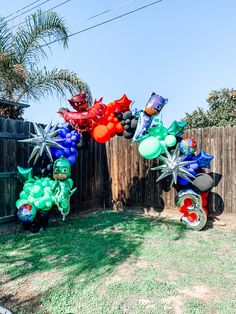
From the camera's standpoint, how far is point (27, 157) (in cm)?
514

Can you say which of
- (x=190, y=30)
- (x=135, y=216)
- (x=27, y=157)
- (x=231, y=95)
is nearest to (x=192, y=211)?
(x=135, y=216)

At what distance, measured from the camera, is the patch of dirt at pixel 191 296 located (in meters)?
2.47

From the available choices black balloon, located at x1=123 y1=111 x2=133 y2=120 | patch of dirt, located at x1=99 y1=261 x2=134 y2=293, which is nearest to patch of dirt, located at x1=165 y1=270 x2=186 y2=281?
patch of dirt, located at x1=99 y1=261 x2=134 y2=293

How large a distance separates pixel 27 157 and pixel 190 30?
17.1 ft

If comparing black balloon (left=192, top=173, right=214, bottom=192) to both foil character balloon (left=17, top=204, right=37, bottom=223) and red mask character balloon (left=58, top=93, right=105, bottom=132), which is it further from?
foil character balloon (left=17, top=204, right=37, bottom=223)

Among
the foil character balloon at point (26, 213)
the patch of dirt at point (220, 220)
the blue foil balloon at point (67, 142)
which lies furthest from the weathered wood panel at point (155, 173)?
the foil character balloon at point (26, 213)

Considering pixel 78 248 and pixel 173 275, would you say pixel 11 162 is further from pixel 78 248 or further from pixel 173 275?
pixel 173 275

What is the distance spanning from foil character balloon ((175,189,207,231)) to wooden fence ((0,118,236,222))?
609 mm

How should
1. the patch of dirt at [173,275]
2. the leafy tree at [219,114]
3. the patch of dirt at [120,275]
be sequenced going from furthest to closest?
the leafy tree at [219,114] → the patch of dirt at [173,275] → the patch of dirt at [120,275]

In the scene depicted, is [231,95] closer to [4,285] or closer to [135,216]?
[135,216]

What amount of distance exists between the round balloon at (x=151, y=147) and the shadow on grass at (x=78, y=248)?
1.33 m

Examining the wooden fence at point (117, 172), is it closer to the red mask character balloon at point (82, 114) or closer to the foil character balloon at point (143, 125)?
the red mask character balloon at point (82, 114)

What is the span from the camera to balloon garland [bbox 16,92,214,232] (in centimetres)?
466

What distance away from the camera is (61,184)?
4.77 meters
